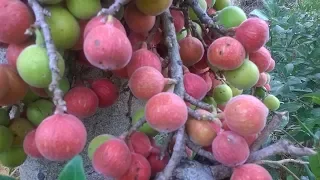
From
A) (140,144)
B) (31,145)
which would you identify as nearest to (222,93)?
(140,144)

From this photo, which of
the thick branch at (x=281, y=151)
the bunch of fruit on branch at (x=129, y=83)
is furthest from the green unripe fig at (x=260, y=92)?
the thick branch at (x=281, y=151)

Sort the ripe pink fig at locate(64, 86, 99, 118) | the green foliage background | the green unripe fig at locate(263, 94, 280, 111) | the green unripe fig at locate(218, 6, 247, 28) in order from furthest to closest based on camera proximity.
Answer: the green foliage background, the green unripe fig at locate(263, 94, 280, 111), the green unripe fig at locate(218, 6, 247, 28), the ripe pink fig at locate(64, 86, 99, 118)

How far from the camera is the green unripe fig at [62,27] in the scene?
17.2 inches

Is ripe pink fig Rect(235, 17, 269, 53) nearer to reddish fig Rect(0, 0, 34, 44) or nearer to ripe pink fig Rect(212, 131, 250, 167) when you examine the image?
ripe pink fig Rect(212, 131, 250, 167)

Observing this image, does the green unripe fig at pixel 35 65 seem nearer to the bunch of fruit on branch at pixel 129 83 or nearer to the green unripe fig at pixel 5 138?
the bunch of fruit on branch at pixel 129 83

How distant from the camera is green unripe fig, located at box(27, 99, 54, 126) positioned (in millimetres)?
504

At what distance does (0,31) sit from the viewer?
0.43 metres

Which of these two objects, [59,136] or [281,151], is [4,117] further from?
[281,151]

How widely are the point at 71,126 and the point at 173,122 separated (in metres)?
0.10

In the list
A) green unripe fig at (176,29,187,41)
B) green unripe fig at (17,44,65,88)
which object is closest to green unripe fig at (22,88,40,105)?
green unripe fig at (17,44,65,88)

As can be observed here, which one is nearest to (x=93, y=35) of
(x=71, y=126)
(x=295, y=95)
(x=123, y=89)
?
(x=71, y=126)

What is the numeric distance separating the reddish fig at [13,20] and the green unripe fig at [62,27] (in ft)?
0.08

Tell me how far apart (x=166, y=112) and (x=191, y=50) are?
16 cm

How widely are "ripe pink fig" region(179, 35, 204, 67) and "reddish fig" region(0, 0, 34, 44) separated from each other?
21 centimetres
